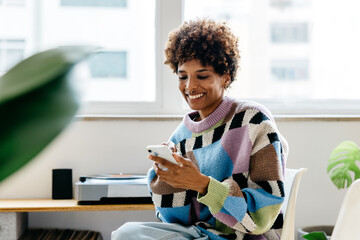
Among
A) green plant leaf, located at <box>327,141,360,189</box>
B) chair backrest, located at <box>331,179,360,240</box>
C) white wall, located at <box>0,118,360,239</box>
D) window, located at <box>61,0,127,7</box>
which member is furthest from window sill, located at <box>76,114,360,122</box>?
chair backrest, located at <box>331,179,360,240</box>

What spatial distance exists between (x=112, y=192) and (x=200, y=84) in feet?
2.63

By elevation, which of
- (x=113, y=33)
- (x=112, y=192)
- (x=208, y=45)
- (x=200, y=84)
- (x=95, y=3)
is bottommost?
(x=112, y=192)

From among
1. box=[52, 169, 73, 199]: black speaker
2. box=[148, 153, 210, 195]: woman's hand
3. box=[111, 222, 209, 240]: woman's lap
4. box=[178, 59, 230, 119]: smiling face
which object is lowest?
box=[52, 169, 73, 199]: black speaker

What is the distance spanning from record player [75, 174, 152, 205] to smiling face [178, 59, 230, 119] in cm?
65

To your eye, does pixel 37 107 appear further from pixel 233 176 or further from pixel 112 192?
pixel 112 192

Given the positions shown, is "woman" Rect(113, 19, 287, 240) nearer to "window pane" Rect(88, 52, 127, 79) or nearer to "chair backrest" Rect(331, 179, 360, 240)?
"chair backrest" Rect(331, 179, 360, 240)

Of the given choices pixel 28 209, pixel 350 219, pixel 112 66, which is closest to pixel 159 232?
pixel 350 219

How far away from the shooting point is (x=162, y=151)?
1.45 m

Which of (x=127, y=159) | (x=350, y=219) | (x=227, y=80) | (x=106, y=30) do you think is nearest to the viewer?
(x=350, y=219)

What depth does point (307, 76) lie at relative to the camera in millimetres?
2969

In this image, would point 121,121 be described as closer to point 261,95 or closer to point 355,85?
point 261,95

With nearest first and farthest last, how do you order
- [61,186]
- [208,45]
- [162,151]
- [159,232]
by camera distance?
[162,151] < [159,232] < [208,45] < [61,186]

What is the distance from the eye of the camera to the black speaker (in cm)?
256

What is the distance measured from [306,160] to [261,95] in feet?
1.54
